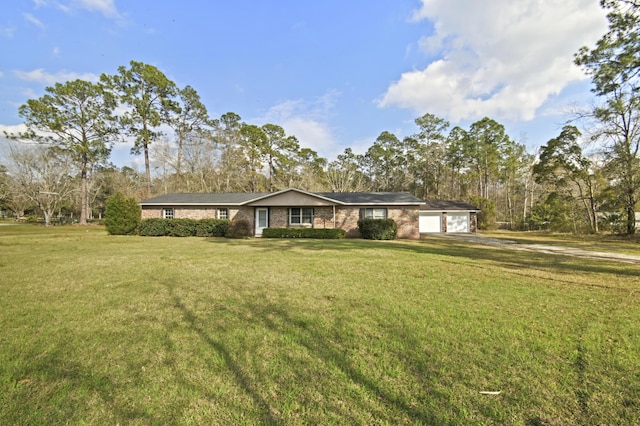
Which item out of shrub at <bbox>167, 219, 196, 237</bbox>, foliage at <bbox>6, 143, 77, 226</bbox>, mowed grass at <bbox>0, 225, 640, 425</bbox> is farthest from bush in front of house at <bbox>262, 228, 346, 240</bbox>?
foliage at <bbox>6, 143, 77, 226</bbox>

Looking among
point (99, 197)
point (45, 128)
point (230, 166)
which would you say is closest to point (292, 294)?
point (230, 166)

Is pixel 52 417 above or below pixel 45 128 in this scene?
below

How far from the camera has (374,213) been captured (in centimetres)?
1930

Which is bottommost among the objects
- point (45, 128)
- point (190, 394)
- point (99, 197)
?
point (190, 394)

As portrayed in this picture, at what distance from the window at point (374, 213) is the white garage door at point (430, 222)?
694cm

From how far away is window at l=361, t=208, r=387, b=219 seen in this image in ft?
63.1

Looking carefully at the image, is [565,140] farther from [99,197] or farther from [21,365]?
[99,197]

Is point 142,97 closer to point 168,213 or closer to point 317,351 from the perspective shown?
point 168,213

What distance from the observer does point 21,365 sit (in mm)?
2824

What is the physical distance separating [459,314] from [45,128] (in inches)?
1544

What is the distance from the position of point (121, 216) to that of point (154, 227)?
7.44 ft

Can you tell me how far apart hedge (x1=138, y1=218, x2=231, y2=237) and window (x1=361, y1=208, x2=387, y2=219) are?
912 centimetres

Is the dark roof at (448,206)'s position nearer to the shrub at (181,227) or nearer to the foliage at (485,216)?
the foliage at (485,216)

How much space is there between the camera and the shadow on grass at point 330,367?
2180 mm
